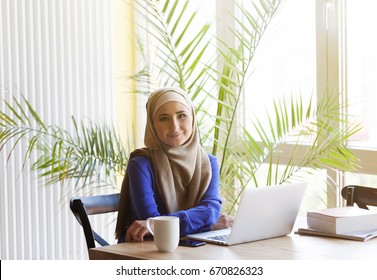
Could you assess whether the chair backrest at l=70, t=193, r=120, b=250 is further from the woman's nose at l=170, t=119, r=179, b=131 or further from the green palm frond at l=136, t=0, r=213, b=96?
the green palm frond at l=136, t=0, r=213, b=96

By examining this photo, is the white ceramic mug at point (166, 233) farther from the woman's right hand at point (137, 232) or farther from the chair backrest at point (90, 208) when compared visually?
the chair backrest at point (90, 208)

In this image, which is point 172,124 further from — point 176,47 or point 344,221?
point 176,47

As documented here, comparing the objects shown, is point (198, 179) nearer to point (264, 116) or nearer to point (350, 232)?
point (350, 232)

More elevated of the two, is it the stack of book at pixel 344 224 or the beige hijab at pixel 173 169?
the beige hijab at pixel 173 169

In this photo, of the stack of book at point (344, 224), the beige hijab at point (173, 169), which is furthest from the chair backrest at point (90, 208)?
the stack of book at point (344, 224)

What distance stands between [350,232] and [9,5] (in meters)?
2.66

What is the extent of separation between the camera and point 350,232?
262cm

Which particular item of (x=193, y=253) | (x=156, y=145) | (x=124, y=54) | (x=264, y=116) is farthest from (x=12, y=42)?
(x=193, y=253)

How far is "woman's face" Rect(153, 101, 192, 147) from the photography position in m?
2.92

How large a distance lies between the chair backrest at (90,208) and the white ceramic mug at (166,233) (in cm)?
47

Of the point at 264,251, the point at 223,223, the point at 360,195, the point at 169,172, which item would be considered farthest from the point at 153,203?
the point at 360,195

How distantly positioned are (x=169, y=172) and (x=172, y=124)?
0.18 metres

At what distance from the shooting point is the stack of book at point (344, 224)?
2596 mm

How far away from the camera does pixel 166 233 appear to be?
2.38 metres
